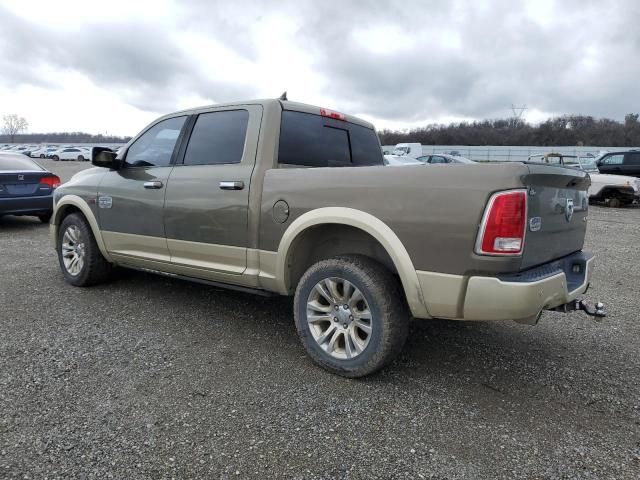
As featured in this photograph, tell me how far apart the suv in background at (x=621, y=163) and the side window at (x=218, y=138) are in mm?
15675

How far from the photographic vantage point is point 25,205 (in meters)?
8.65

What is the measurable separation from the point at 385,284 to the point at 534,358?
1438mm

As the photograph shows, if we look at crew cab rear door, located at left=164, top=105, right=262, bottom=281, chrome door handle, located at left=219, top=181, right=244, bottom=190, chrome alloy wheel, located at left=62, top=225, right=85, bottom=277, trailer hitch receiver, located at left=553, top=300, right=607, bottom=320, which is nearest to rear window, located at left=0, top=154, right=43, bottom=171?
chrome alloy wheel, located at left=62, top=225, right=85, bottom=277

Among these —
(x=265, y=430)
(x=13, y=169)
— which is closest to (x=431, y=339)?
(x=265, y=430)

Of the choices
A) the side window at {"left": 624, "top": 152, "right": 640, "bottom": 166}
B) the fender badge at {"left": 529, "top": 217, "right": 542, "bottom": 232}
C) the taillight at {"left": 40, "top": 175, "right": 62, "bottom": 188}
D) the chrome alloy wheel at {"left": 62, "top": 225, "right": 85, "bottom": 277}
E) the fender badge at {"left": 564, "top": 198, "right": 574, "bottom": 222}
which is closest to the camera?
the fender badge at {"left": 529, "top": 217, "right": 542, "bottom": 232}

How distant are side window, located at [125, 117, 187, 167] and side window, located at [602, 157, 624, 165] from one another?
15.9 m

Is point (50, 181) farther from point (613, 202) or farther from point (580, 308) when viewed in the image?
point (613, 202)

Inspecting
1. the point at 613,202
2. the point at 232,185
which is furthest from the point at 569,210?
the point at 613,202

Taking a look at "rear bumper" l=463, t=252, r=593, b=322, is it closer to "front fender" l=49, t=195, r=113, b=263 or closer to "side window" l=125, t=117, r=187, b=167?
"side window" l=125, t=117, r=187, b=167

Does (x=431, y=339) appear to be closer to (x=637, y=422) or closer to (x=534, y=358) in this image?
(x=534, y=358)

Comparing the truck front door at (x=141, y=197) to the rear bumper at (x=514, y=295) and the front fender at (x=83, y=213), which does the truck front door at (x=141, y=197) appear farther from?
the rear bumper at (x=514, y=295)

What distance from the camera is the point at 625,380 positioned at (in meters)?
3.12

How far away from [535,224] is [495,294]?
49cm

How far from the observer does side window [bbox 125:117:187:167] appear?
419 cm
